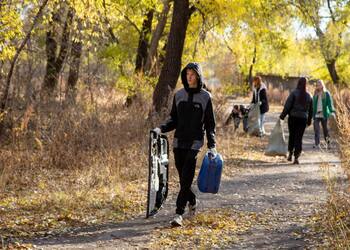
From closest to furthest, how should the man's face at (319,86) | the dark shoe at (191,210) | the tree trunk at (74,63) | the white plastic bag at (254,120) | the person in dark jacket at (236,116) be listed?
the dark shoe at (191,210) → the man's face at (319,86) → the tree trunk at (74,63) → the white plastic bag at (254,120) → the person in dark jacket at (236,116)

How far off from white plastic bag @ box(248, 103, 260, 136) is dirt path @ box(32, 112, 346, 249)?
131 inches

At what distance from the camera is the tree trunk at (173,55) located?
586 inches

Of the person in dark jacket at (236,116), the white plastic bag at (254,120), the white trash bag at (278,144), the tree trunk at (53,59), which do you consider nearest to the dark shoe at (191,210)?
the white trash bag at (278,144)

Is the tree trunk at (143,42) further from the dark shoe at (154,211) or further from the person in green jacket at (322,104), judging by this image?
the dark shoe at (154,211)

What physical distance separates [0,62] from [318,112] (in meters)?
8.05

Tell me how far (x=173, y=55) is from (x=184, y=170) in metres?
8.15

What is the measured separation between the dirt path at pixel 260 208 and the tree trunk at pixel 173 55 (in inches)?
116

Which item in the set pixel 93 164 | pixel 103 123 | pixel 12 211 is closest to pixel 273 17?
pixel 103 123

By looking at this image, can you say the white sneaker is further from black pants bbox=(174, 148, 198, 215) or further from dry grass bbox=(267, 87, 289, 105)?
dry grass bbox=(267, 87, 289, 105)

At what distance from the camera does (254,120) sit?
17.0 metres

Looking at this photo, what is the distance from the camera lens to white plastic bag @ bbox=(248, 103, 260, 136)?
54.3 feet

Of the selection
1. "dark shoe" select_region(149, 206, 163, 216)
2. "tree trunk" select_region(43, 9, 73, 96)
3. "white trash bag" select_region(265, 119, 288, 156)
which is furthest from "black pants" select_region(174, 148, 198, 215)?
"tree trunk" select_region(43, 9, 73, 96)

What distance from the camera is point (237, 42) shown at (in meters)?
20.1

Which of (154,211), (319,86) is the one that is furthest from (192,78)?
(319,86)
